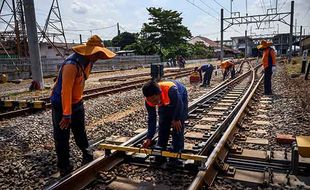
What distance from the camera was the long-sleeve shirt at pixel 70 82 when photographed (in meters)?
3.82

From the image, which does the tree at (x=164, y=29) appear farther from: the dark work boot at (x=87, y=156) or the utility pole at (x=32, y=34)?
the dark work boot at (x=87, y=156)

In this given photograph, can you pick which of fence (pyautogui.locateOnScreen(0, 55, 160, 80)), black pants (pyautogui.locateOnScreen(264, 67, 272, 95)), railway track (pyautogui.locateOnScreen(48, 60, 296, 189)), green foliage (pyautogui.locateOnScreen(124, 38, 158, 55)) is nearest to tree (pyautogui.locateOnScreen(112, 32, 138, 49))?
green foliage (pyautogui.locateOnScreen(124, 38, 158, 55))

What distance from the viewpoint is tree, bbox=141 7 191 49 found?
4609 centimetres

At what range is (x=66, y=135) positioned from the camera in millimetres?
4172

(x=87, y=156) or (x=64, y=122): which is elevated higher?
(x=64, y=122)

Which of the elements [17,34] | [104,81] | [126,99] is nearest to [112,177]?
[126,99]

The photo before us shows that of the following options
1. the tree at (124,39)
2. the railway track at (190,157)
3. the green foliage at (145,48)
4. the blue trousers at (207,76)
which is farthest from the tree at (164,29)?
the railway track at (190,157)

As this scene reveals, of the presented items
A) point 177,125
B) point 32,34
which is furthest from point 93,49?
point 32,34

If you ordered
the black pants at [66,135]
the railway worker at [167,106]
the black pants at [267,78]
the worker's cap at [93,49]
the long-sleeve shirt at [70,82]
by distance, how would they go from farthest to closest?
the black pants at [267,78]
the black pants at [66,135]
the worker's cap at [93,49]
the long-sleeve shirt at [70,82]
the railway worker at [167,106]

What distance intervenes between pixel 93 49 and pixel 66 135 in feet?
4.15

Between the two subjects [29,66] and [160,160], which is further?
[29,66]

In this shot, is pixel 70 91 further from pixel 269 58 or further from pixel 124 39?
pixel 124 39

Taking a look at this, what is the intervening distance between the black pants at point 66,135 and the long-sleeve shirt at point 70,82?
0.49 feet

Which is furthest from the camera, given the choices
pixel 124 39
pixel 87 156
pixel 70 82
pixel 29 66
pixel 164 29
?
pixel 124 39
